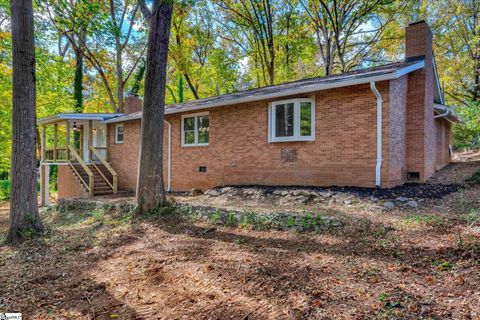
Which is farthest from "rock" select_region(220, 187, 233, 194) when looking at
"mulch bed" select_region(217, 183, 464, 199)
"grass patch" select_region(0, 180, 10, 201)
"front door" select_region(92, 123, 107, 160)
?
"grass patch" select_region(0, 180, 10, 201)

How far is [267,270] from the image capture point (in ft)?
13.7

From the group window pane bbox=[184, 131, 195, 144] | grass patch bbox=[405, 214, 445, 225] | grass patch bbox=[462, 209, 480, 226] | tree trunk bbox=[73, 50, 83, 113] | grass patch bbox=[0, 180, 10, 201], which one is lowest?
grass patch bbox=[0, 180, 10, 201]

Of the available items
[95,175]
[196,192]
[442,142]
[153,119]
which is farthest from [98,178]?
[442,142]

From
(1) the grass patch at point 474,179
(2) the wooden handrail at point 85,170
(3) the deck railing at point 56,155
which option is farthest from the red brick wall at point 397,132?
(3) the deck railing at point 56,155

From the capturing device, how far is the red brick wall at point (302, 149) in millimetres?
8250

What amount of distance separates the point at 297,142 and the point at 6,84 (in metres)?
15.5

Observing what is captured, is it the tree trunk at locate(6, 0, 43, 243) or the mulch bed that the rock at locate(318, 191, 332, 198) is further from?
the tree trunk at locate(6, 0, 43, 243)

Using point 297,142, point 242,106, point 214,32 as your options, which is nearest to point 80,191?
point 242,106

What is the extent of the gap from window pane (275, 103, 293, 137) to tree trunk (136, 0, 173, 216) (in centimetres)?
396

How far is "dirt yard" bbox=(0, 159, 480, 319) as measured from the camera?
317cm

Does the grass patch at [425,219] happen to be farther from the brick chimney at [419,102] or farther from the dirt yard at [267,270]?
the brick chimney at [419,102]

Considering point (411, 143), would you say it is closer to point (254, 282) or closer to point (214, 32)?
point (254, 282)

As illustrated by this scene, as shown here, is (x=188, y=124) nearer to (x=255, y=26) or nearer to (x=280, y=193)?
(x=280, y=193)

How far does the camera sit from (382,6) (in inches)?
744
